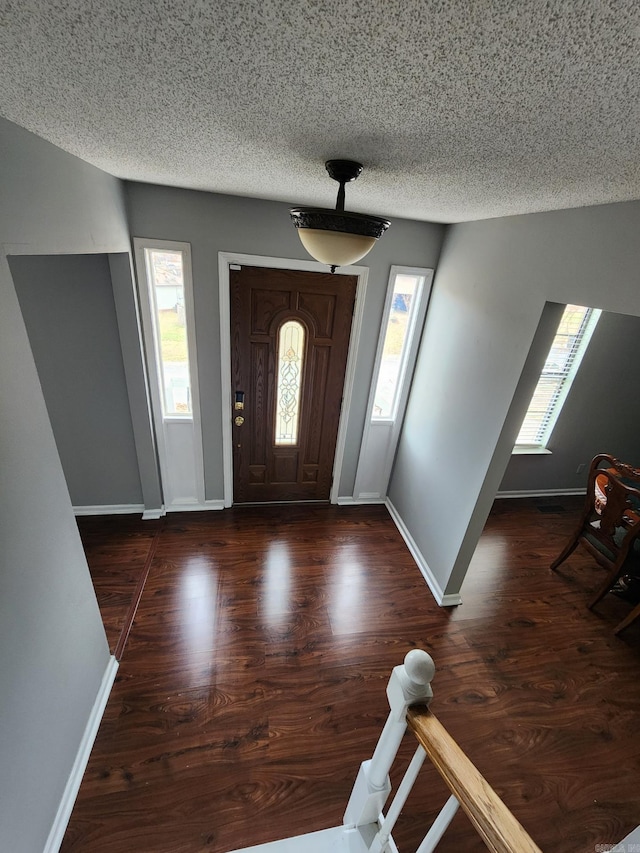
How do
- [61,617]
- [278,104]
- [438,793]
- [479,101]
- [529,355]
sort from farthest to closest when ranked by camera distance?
1. [529,355]
2. [438,793]
3. [61,617]
4. [278,104]
5. [479,101]

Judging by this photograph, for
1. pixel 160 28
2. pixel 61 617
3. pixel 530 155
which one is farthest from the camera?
pixel 61 617

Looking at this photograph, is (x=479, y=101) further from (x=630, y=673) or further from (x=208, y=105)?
(x=630, y=673)

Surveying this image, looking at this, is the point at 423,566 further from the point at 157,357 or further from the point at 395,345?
the point at 157,357

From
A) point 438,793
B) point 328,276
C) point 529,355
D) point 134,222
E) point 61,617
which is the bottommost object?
point 438,793

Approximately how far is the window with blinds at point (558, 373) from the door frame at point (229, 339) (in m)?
1.48

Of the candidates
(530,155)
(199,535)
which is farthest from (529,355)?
(199,535)

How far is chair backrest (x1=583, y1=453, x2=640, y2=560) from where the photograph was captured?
2.18 metres

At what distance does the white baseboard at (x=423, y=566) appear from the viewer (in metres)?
2.51

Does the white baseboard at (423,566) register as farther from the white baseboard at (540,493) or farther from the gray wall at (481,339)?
the white baseboard at (540,493)

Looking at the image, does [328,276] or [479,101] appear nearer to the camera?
[479,101]

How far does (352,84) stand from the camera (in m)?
0.70

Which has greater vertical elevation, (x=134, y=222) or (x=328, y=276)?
(x=134, y=222)

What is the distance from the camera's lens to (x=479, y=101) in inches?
28.0

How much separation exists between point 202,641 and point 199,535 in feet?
2.95
